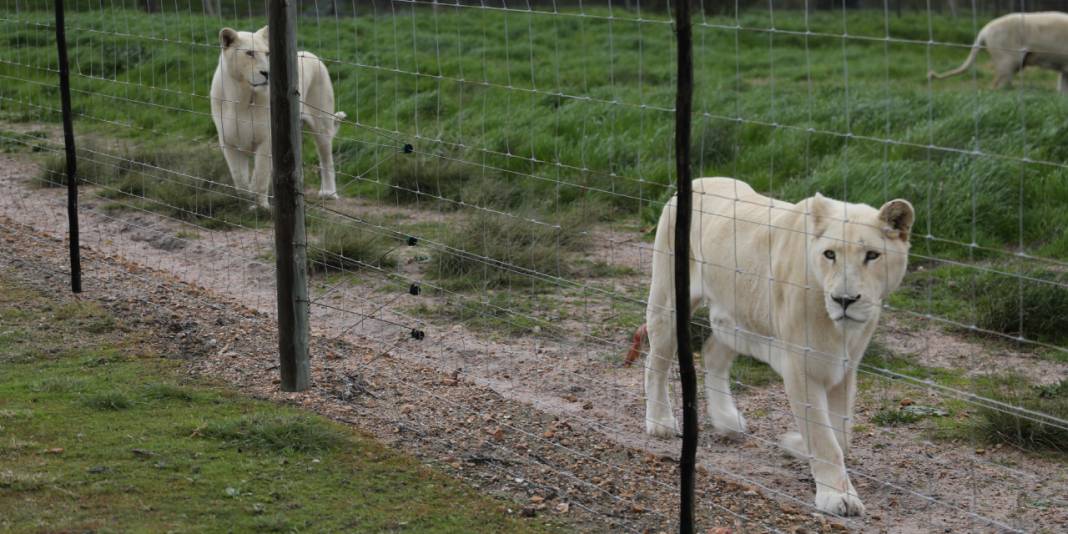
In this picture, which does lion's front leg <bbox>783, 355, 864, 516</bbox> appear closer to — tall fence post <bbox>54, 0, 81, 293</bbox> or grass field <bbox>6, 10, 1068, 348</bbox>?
grass field <bbox>6, 10, 1068, 348</bbox>

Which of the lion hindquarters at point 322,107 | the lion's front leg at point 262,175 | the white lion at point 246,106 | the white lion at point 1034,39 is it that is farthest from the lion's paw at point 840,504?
the white lion at point 1034,39

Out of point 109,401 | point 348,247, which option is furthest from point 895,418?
point 348,247

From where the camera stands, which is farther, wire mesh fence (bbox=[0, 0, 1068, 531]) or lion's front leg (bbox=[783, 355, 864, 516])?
wire mesh fence (bbox=[0, 0, 1068, 531])

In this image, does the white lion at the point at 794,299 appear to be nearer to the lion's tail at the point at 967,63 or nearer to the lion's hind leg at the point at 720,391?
the lion's hind leg at the point at 720,391

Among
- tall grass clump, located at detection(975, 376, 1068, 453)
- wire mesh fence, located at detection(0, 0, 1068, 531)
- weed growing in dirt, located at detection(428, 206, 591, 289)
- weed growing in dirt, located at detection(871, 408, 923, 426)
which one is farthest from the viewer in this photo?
weed growing in dirt, located at detection(428, 206, 591, 289)

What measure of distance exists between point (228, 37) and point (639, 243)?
3.94m

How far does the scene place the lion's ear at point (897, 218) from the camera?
4859 millimetres

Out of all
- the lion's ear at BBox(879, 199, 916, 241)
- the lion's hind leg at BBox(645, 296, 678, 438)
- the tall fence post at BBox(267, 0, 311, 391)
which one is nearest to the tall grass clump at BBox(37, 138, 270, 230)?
the tall fence post at BBox(267, 0, 311, 391)

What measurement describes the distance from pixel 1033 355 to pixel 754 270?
2534 millimetres

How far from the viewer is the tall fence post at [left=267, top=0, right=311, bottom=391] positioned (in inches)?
229

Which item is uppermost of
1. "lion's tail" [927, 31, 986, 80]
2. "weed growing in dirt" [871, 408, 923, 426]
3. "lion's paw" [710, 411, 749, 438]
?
"lion's tail" [927, 31, 986, 80]

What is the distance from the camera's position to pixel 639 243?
9.56 m

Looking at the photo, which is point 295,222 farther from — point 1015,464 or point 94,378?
Answer: point 1015,464

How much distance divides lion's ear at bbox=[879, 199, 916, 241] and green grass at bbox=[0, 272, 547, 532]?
179 centimetres
